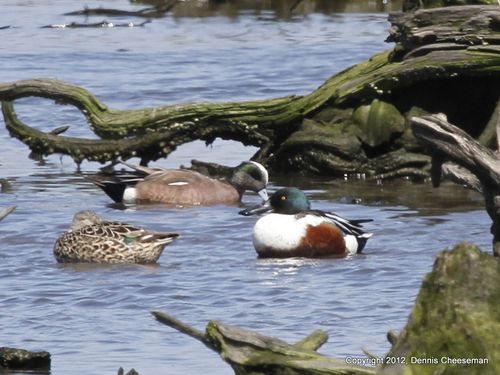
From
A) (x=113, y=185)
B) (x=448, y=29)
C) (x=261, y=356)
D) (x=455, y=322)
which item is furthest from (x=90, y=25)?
(x=455, y=322)

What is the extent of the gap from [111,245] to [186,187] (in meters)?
2.81

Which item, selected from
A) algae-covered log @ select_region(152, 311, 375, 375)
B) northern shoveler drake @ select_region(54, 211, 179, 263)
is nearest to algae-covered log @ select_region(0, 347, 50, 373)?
algae-covered log @ select_region(152, 311, 375, 375)

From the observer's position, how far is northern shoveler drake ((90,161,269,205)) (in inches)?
504

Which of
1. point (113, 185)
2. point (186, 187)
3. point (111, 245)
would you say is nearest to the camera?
point (111, 245)

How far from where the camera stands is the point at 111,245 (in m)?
10.0

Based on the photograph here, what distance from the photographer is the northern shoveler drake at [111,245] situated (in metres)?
9.85

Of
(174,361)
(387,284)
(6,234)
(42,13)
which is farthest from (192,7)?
(174,361)

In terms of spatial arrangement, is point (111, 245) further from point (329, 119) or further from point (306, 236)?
point (329, 119)

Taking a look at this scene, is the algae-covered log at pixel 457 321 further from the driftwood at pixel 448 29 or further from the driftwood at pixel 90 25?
the driftwood at pixel 90 25

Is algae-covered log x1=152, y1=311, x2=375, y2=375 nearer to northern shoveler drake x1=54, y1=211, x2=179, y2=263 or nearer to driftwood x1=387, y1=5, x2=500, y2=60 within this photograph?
northern shoveler drake x1=54, y1=211, x2=179, y2=263

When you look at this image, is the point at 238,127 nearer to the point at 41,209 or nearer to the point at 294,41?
the point at 41,209

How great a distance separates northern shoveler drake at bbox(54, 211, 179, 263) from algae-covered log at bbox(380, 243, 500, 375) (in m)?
6.18

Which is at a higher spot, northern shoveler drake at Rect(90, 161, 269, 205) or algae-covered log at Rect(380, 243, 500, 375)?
algae-covered log at Rect(380, 243, 500, 375)

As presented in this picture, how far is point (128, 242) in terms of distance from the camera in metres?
10.0
